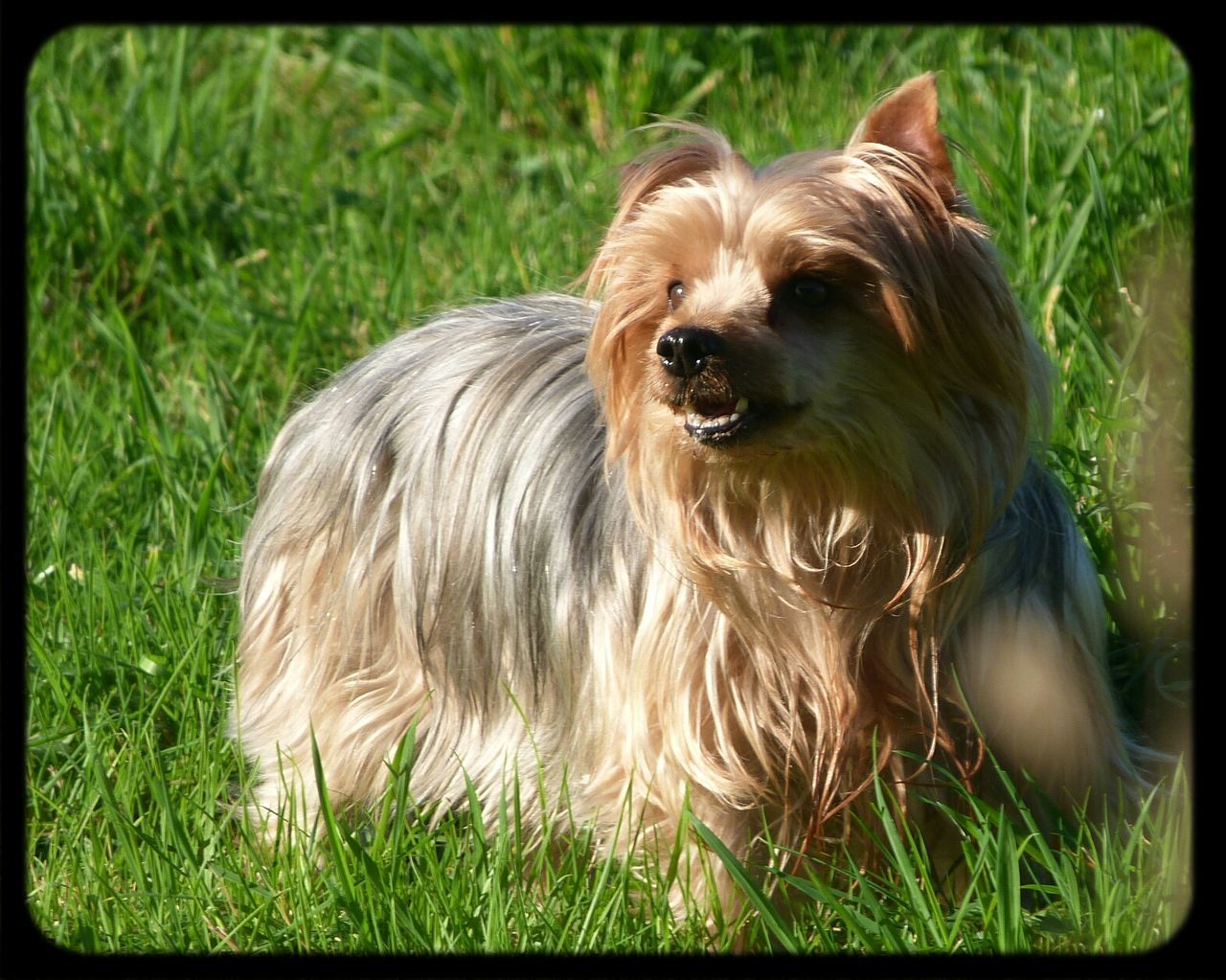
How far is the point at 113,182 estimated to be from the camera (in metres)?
6.11

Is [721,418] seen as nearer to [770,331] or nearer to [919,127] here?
[770,331]

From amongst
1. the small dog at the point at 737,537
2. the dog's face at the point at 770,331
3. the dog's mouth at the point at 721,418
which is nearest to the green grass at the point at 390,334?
the small dog at the point at 737,537

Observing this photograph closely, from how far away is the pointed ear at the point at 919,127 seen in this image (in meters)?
3.03

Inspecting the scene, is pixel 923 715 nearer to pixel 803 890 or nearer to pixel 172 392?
pixel 803 890

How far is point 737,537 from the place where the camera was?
10.8ft

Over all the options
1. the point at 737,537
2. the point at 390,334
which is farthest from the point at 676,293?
the point at 390,334

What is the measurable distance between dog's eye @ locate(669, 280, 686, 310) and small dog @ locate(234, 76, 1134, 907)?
0.01 metres

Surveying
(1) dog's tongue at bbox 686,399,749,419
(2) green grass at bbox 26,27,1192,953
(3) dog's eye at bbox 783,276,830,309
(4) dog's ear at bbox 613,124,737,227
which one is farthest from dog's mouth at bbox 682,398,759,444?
(2) green grass at bbox 26,27,1192,953

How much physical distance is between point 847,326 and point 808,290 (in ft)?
0.32

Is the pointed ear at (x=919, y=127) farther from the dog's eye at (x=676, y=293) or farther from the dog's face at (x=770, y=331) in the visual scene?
the dog's eye at (x=676, y=293)

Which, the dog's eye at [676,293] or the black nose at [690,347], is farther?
the dog's eye at [676,293]

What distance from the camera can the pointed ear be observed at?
3029mm

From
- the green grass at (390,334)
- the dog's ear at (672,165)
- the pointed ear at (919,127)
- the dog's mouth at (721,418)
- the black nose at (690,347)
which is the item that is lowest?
the green grass at (390,334)

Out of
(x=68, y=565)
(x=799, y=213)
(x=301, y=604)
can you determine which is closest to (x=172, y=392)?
(x=68, y=565)
